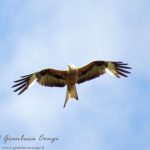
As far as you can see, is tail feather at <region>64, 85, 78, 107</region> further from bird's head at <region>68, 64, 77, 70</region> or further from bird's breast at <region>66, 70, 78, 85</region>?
bird's head at <region>68, 64, 77, 70</region>

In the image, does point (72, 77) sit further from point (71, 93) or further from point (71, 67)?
point (71, 93)

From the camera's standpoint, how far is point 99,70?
12.1 meters

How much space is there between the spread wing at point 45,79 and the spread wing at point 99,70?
618 millimetres

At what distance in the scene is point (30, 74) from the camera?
12.5 meters

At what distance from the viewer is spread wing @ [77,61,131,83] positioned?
11.8 metres

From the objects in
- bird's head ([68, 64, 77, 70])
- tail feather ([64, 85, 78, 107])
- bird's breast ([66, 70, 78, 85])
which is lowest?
tail feather ([64, 85, 78, 107])

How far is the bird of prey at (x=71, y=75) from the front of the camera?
11.4m

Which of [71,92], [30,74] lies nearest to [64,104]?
[71,92]

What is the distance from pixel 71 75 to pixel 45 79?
1219 millimetres

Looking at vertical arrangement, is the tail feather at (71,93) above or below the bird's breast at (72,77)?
below

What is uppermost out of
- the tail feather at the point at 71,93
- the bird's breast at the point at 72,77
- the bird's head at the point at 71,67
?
the bird's head at the point at 71,67

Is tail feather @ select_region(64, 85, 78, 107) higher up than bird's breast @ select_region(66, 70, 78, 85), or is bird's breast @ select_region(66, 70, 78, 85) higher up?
bird's breast @ select_region(66, 70, 78, 85)

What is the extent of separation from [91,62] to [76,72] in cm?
80

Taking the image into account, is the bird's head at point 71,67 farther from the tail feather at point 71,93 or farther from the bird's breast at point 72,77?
the tail feather at point 71,93
